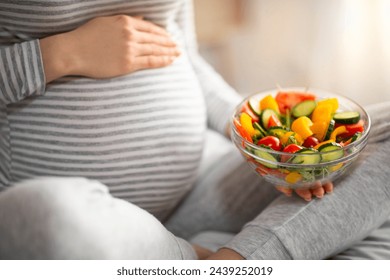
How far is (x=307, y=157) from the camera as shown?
65cm

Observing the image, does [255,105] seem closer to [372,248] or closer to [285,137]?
[285,137]

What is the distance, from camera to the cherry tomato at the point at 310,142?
2.25 feet

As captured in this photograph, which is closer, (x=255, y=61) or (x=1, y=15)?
(x=1, y=15)

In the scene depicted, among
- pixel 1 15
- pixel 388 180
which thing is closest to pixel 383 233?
pixel 388 180

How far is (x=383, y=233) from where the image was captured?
0.78 meters

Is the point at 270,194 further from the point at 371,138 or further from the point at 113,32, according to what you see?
the point at 113,32

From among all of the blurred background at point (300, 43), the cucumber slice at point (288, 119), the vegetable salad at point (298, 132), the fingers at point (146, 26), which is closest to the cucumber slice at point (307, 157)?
the vegetable salad at point (298, 132)

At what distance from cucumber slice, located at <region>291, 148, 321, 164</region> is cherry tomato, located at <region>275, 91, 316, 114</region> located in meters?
0.15

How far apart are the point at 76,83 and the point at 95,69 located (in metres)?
0.04

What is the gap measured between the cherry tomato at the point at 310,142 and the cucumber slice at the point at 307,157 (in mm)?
34

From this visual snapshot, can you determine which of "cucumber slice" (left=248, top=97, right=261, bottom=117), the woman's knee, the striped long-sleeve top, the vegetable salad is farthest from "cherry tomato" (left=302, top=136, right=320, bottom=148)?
the woman's knee

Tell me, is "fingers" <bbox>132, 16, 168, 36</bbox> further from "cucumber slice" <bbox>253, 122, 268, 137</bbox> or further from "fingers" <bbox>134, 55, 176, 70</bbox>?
"cucumber slice" <bbox>253, 122, 268, 137</bbox>

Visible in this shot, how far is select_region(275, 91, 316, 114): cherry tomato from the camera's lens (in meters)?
0.79
